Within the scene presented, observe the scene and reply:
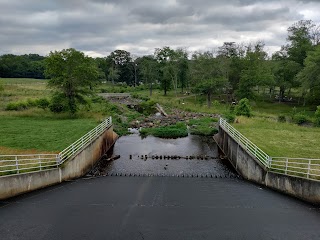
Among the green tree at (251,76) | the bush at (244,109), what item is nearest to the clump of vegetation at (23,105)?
the bush at (244,109)

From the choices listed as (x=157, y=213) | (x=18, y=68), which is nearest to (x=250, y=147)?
(x=157, y=213)

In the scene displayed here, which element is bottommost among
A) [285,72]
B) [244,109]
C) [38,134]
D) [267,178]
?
[267,178]

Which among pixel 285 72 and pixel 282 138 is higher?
pixel 285 72

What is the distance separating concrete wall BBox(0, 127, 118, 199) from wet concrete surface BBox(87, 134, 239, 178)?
103cm

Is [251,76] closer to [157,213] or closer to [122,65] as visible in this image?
[157,213]

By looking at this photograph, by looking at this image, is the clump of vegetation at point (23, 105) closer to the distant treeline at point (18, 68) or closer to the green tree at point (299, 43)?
the green tree at point (299, 43)

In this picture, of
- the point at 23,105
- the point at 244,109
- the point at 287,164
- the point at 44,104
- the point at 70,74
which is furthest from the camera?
the point at 23,105

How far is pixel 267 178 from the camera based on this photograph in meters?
16.4

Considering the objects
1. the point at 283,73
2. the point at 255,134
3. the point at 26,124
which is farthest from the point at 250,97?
the point at 26,124

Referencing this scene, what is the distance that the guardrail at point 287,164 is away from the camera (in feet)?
48.3

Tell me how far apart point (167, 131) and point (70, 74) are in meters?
14.2

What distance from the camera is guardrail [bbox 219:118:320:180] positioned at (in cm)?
1472

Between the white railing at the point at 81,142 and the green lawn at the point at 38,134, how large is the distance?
1.22 metres

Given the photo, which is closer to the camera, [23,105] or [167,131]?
[167,131]
